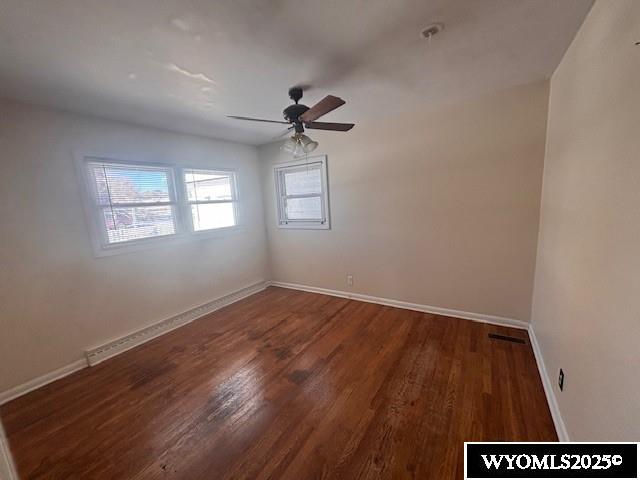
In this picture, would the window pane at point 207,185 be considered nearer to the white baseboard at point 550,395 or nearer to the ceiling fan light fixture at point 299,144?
the ceiling fan light fixture at point 299,144

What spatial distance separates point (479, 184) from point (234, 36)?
254 cm

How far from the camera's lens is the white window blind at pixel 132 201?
8.25ft

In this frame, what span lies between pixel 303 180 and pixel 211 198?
1.39 metres

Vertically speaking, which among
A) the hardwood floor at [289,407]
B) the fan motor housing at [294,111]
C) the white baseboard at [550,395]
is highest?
the fan motor housing at [294,111]

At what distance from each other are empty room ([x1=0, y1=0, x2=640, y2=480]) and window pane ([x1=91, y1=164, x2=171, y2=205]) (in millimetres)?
23

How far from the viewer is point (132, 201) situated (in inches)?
109

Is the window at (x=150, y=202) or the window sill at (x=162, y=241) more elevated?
the window at (x=150, y=202)

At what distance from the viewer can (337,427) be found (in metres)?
1.61

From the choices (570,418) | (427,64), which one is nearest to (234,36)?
(427,64)

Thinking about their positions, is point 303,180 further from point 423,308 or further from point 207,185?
point 423,308

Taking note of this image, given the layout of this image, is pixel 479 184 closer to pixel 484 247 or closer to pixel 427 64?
pixel 484 247

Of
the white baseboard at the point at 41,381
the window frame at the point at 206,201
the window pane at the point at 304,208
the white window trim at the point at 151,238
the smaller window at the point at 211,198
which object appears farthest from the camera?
the window pane at the point at 304,208

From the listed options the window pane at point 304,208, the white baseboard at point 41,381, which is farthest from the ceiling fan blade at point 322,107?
the white baseboard at point 41,381

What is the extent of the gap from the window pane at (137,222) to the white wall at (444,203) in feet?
6.76
